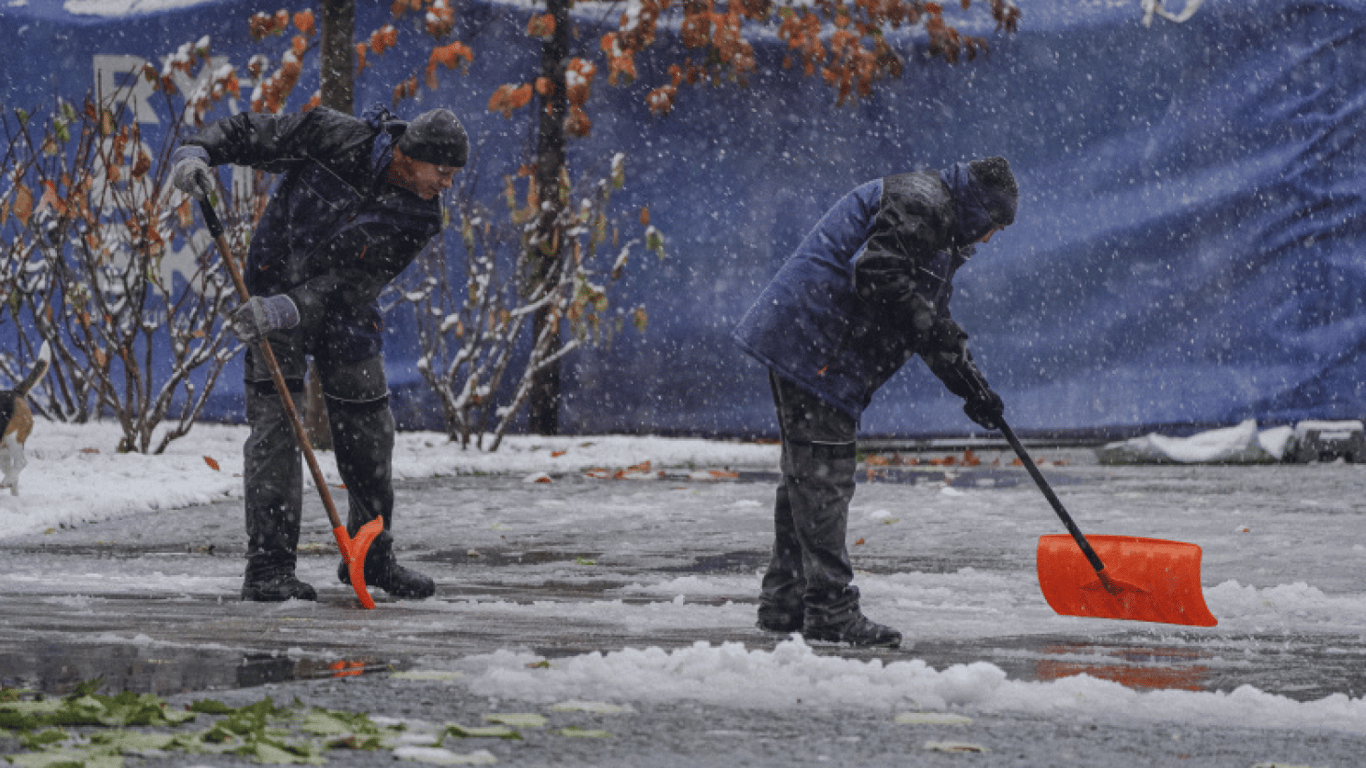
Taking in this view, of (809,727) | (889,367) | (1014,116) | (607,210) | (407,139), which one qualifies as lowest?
(809,727)

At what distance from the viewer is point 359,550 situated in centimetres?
527

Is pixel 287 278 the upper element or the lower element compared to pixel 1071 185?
lower

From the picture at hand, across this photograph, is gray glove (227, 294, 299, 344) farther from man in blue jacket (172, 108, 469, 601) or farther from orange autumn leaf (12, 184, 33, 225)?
orange autumn leaf (12, 184, 33, 225)

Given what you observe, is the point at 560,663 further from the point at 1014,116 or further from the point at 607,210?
the point at 1014,116

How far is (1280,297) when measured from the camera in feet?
39.5

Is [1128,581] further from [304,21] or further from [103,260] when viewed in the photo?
[304,21]

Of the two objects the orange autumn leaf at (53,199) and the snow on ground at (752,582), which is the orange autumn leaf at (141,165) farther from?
the snow on ground at (752,582)

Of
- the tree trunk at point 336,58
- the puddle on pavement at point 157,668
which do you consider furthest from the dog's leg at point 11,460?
the puddle on pavement at point 157,668

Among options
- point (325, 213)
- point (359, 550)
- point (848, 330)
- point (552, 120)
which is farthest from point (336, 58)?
point (848, 330)

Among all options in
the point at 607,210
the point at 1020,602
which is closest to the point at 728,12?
the point at 607,210

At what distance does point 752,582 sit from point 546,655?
1948 millimetres

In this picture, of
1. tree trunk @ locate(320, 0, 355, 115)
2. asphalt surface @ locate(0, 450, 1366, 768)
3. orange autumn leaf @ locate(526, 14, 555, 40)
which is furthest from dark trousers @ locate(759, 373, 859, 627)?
orange autumn leaf @ locate(526, 14, 555, 40)

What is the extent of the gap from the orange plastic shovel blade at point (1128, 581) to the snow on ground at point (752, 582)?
0.22 feet

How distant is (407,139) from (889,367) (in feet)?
5.45
